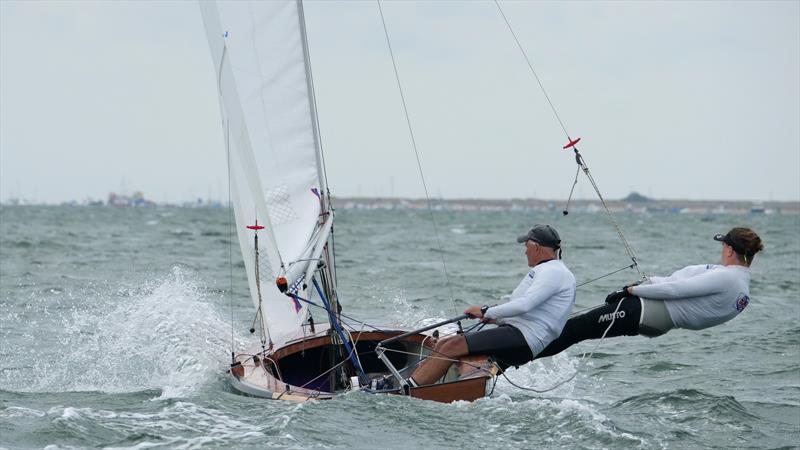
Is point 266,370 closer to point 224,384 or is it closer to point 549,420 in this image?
point 224,384

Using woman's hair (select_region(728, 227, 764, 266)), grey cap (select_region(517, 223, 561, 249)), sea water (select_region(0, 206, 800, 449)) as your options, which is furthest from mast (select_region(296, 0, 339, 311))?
woman's hair (select_region(728, 227, 764, 266))

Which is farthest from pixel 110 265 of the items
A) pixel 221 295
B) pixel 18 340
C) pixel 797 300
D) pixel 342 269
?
pixel 797 300

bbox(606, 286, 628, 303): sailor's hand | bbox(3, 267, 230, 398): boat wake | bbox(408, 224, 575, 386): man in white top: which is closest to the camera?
bbox(408, 224, 575, 386): man in white top

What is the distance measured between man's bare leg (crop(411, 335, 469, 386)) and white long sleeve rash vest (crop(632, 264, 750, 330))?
106 centimetres

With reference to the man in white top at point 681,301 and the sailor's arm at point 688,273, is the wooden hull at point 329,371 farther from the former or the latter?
the sailor's arm at point 688,273

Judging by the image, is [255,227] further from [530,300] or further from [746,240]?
[746,240]

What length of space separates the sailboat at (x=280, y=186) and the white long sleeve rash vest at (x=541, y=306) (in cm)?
92

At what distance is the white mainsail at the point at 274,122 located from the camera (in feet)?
22.0

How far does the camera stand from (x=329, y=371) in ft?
20.9

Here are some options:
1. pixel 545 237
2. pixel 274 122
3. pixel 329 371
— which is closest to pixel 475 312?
pixel 545 237

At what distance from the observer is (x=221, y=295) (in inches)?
514

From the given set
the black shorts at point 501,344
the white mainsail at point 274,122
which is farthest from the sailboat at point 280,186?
the black shorts at point 501,344

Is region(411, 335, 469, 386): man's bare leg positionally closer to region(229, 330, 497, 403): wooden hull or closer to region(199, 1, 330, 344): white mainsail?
region(229, 330, 497, 403): wooden hull

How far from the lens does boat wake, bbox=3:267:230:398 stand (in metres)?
7.16
